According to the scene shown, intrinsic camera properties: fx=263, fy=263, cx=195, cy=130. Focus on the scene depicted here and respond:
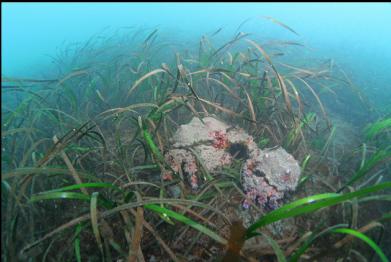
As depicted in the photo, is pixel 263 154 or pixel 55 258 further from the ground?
pixel 263 154

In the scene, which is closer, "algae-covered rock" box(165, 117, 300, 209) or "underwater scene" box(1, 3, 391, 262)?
"underwater scene" box(1, 3, 391, 262)

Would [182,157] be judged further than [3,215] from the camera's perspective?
Yes

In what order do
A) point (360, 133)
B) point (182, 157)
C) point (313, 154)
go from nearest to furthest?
point (182, 157) < point (313, 154) < point (360, 133)

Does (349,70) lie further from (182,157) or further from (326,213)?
(182,157)

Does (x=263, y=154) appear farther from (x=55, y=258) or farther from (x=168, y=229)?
(x=55, y=258)

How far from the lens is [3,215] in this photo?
217 centimetres

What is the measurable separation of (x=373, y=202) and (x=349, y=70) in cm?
630

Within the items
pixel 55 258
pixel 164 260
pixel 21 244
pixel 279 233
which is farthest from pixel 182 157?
pixel 21 244

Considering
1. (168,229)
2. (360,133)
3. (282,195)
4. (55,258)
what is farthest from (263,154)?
(360,133)

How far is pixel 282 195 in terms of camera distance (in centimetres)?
247

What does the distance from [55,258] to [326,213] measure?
2478 millimetres

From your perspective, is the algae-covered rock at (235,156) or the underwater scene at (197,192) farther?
the algae-covered rock at (235,156)

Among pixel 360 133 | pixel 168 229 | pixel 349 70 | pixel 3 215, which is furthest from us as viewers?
pixel 349 70

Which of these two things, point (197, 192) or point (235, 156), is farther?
point (235, 156)
